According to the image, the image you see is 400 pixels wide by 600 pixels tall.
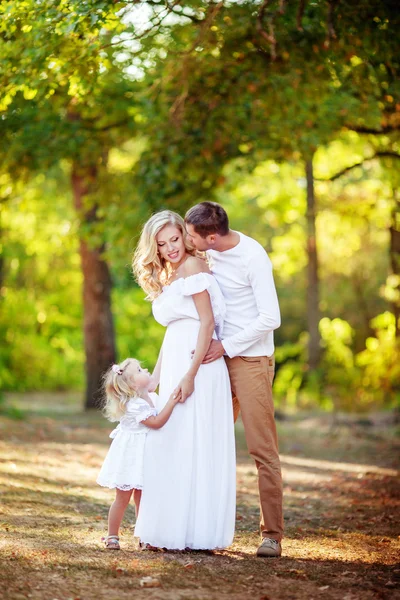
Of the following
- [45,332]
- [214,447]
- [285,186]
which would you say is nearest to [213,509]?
[214,447]

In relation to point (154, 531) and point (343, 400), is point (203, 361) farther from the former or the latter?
point (343, 400)

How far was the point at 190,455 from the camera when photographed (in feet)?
17.4

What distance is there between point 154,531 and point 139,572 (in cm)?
56

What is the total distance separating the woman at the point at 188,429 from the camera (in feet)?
17.3

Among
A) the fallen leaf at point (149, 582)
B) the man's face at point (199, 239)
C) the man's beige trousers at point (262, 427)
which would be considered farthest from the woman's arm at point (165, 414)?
the fallen leaf at point (149, 582)

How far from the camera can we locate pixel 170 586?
14.6 ft

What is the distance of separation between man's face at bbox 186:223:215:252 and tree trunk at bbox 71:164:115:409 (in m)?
10.2

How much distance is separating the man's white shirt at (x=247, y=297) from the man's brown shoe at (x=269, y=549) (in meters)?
1.18

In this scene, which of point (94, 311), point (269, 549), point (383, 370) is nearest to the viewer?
point (269, 549)

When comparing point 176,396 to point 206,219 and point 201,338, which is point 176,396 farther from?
point 206,219

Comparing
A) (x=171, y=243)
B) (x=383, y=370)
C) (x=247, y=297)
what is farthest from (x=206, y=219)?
(x=383, y=370)

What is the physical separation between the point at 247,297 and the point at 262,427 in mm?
827

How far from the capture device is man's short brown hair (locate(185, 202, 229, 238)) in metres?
5.26

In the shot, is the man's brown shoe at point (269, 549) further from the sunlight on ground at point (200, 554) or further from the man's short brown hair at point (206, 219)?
the man's short brown hair at point (206, 219)
